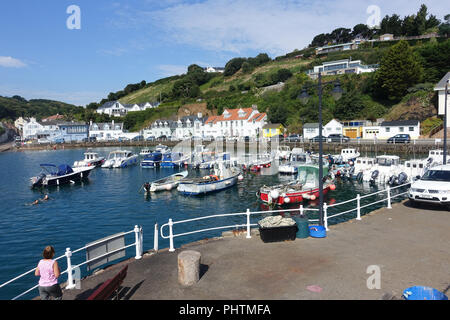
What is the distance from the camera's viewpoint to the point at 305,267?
988 cm

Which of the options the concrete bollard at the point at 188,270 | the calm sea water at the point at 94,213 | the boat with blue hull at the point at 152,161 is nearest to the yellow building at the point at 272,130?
the boat with blue hull at the point at 152,161

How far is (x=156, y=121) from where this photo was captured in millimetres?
132000

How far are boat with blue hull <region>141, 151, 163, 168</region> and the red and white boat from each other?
115 feet

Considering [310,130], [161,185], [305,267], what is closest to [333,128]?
[310,130]

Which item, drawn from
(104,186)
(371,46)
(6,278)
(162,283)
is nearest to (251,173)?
(104,186)

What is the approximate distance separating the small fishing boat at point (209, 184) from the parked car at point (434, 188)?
73.0 feet

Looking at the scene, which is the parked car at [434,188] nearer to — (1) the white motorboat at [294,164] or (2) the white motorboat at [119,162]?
(1) the white motorboat at [294,164]

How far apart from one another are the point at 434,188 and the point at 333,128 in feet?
215

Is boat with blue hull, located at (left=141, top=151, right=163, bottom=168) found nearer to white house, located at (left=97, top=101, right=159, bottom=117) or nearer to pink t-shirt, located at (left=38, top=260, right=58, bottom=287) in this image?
pink t-shirt, located at (left=38, top=260, right=58, bottom=287)

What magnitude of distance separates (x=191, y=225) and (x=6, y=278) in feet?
41.1

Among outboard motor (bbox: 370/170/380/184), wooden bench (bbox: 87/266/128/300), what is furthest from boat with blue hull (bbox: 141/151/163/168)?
wooden bench (bbox: 87/266/128/300)

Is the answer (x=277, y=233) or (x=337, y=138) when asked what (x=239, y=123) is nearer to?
(x=337, y=138)

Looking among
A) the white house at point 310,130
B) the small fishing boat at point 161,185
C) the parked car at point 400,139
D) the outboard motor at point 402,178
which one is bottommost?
the small fishing boat at point 161,185

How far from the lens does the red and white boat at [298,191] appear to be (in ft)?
92.7
